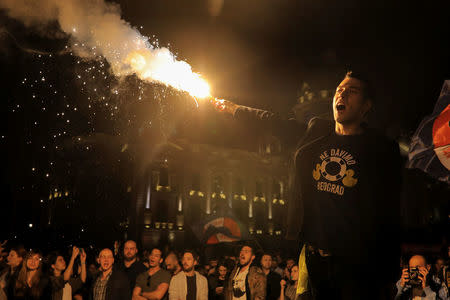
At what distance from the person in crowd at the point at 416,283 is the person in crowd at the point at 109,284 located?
16.1 ft

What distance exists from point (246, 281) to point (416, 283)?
313cm

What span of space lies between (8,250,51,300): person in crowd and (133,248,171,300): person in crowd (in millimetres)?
2145

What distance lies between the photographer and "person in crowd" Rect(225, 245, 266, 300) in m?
8.26

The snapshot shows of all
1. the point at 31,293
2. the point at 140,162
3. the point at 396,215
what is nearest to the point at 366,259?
the point at 396,215

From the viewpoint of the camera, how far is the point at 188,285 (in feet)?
27.8

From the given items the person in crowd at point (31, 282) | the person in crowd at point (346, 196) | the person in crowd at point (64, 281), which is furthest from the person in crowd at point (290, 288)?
the person in crowd at point (346, 196)

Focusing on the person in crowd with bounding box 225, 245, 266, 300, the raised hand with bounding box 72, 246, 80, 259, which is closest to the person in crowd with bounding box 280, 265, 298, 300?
the person in crowd with bounding box 225, 245, 266, 300

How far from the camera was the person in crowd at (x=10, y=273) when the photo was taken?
9.30 m

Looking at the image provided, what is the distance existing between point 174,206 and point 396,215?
43.2 metres

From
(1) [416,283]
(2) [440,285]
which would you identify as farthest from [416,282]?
(2) [440,285]

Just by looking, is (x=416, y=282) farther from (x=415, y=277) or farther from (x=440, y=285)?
(x=440, y=285)

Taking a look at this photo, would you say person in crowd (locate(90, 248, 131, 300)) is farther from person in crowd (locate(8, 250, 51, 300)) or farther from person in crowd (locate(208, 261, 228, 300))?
person in crowd (locate(208, 261, 228, 300))

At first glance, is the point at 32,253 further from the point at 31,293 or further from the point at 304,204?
the point at 304,204

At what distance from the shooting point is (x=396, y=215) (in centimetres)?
314
